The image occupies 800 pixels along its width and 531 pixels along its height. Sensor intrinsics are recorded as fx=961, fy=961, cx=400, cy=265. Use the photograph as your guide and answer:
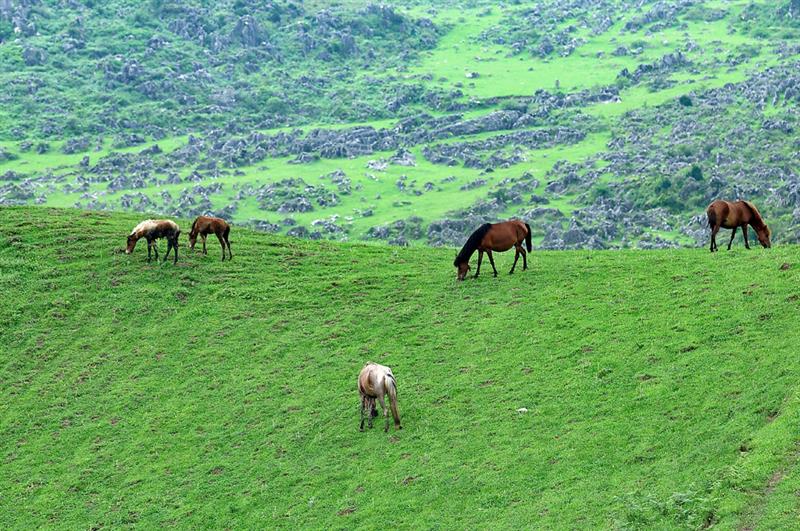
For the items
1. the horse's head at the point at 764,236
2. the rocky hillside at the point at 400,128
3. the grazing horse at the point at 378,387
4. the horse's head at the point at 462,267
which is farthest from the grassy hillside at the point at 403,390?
the rocky hillside at the point at 400,128

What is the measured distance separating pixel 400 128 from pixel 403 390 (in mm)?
131003

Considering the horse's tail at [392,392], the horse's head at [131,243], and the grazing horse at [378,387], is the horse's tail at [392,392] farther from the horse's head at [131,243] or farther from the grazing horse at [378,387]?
the horse's head at [131,243]

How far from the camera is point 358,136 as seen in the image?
155m

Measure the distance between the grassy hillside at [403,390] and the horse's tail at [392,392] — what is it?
2.43 feet

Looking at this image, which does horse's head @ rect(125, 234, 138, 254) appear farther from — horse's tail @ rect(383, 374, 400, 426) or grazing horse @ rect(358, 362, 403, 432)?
horse's tail @ rect(383, 374, 400, 426)

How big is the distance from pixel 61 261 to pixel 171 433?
17.6 metres

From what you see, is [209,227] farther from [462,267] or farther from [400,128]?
[400,128]

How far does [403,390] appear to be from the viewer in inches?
1184

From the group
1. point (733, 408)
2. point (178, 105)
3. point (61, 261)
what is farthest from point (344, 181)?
point (733, 408)

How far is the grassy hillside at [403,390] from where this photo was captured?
22078mm

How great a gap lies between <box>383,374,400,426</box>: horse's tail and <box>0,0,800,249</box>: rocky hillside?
66308 mm

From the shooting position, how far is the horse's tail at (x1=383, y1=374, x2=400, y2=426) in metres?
26.7

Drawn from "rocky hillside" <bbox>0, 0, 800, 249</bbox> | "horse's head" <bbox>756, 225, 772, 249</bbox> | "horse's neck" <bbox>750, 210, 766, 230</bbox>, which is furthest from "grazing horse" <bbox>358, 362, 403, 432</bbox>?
"rocky hillside" <bbox>0, 0, 800, 249</bbox>

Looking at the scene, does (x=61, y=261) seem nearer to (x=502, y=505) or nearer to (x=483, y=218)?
(x=502, y=505)
